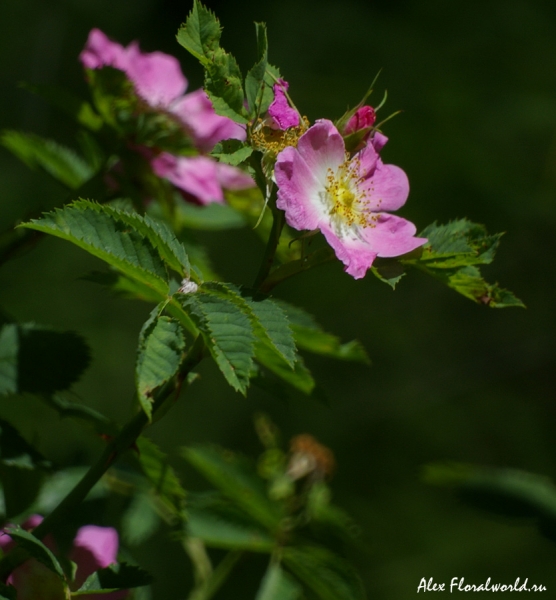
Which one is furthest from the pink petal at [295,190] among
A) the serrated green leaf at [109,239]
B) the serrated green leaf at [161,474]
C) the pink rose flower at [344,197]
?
the serrated green leaf at [161,474]

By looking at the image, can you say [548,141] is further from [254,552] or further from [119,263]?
[119,263]

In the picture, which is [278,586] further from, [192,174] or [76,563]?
[192,174]

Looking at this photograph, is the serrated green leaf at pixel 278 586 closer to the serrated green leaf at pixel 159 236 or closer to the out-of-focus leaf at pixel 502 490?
the out-of-focus leaf at pixel 502 490

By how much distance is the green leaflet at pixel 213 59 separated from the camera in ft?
1.77

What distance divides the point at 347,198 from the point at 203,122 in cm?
28

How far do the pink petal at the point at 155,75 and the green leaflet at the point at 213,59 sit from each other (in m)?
0.28

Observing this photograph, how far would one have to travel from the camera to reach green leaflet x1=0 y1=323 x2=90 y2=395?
60 cm

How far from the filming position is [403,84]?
2154mm

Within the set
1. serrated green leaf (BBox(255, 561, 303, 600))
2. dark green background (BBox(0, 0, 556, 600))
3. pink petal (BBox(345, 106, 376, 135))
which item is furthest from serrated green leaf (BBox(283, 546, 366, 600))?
dark green background (BBox(0, 0, 556, 600))

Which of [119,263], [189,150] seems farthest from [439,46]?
[119,263]

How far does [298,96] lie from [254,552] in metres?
1.67

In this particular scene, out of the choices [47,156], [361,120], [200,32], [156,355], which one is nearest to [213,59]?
[200,32]

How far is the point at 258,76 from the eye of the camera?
0.55 meters

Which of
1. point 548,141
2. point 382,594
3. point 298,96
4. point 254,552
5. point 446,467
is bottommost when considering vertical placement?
point 382,594
